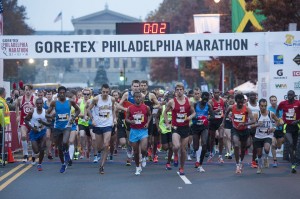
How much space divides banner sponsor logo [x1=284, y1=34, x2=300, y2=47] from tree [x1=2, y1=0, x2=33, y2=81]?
148 feet

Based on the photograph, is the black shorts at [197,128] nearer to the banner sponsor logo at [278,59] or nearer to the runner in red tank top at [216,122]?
the runner in red tank top at [216,122]

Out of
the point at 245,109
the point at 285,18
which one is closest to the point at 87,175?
the point at 245,109

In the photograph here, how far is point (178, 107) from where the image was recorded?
16.9 meters

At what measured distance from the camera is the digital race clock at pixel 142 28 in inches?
1000

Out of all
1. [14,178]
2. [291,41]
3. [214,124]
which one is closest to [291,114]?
[214,124]

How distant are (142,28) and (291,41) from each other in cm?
525

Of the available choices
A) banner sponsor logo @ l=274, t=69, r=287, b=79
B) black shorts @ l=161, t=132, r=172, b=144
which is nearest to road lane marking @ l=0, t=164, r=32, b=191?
black shorts @ l=161, t=132, r=172, b=144

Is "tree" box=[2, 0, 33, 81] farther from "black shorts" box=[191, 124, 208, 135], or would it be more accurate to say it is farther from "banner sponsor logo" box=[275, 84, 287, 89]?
"black shorts" box=[191, 124, 208, 135]

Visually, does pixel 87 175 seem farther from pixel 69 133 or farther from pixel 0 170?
pixel 0 170

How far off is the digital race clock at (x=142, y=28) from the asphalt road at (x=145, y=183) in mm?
6992

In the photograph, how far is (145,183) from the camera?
49.6 feet

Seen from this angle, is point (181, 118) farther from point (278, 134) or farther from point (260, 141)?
point (278, 134)

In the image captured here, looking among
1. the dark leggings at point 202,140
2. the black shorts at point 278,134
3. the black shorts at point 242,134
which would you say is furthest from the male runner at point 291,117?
the dark leggings at point 202,140

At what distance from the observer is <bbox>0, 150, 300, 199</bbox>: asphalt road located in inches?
523
